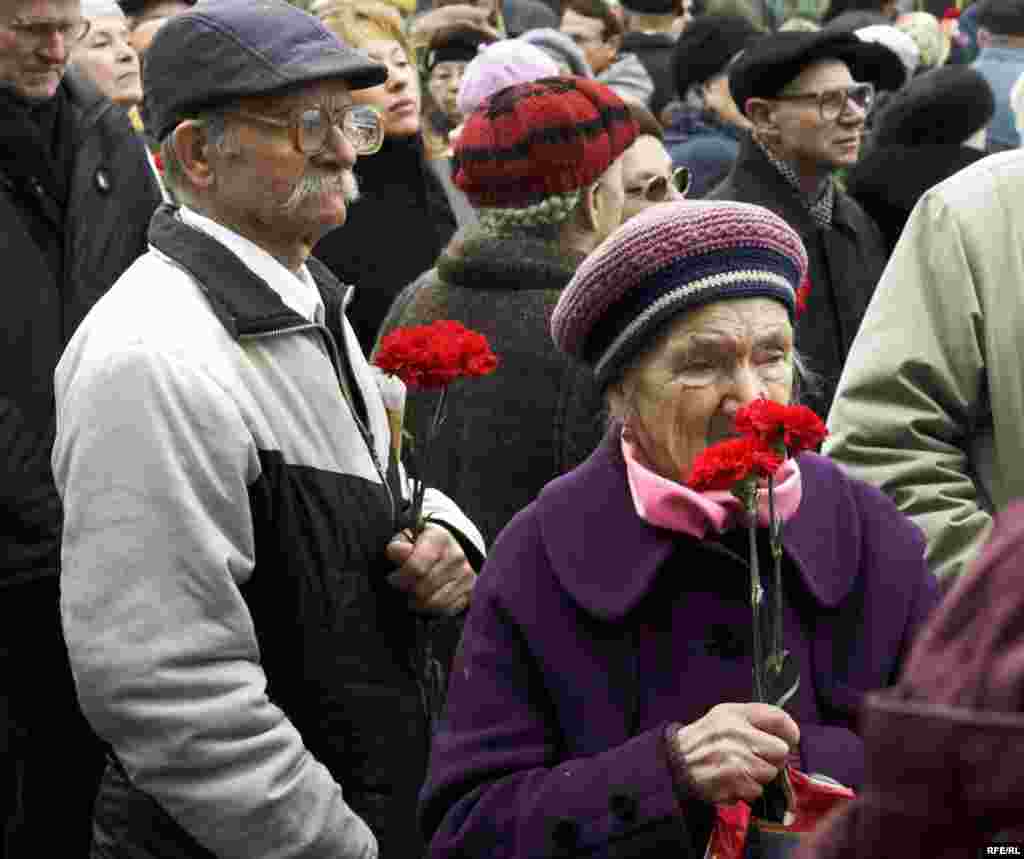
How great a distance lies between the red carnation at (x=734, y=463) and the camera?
2561mm

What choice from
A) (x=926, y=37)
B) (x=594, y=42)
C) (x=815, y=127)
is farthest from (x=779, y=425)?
(x=926, y=37)

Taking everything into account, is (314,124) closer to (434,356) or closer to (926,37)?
(434,356)

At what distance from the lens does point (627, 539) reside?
283 cm

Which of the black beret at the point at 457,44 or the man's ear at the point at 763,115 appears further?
the black beret at the point at 457,44

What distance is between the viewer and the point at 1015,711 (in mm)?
1199

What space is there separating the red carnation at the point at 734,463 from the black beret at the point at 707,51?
6.03 m

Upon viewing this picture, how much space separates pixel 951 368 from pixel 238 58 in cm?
129

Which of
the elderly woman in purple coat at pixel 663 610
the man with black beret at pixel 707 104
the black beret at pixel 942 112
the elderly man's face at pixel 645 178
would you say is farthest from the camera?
the man with black beret at pixel 707 104

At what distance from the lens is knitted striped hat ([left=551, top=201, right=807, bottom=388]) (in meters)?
2.91

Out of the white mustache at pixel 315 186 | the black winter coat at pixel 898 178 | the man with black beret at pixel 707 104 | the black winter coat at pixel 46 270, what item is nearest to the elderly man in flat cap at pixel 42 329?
the black winter coat at pixel 46 270

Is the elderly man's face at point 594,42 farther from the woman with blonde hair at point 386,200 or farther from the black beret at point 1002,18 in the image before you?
the woman with blonde hair at point 386,200

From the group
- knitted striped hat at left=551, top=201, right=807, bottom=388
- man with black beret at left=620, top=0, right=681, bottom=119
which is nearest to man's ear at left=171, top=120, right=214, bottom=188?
knitted striped hat at left=551, top=201, right=807, bottom=388

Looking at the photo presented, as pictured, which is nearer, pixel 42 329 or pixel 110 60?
pixel 42 329

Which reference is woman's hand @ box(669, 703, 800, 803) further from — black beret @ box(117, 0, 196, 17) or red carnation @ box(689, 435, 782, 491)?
black beret @ box(117, 0, 196, 17)
